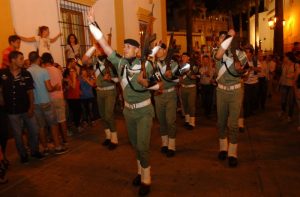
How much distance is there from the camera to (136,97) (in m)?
5.18

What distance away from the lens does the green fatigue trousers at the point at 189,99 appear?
9.46m

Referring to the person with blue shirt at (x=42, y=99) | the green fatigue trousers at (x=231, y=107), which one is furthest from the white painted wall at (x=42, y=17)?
the green fatigue trousers at (x=231, y=107)

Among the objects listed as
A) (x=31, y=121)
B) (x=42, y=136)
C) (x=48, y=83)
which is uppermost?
(x=48, y=83)

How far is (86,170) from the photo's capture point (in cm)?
638

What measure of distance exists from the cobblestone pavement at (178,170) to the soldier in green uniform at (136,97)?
525 mm

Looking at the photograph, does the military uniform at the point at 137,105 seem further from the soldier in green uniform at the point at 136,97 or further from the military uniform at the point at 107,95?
the military uniform at the point at 107,95

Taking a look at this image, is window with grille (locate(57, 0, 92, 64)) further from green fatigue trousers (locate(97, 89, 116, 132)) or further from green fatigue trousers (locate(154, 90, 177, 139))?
green fatigue trousers (locate(154, 90, 177, 139))

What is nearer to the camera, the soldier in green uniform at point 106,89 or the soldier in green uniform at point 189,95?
the soldier in green uniform at point 106,89

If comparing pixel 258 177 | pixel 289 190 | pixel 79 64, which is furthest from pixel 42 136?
pixel 289 190

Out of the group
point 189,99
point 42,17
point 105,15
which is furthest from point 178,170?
point 105,15

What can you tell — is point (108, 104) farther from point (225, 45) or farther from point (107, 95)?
point (225, 45)

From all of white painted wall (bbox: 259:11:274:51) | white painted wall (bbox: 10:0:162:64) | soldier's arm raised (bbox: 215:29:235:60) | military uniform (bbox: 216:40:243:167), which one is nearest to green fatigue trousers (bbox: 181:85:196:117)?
military uniform (bbox: 216:40:243:167)

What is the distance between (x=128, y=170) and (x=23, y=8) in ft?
17.1

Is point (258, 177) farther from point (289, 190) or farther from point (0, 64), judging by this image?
point (0, 64)
